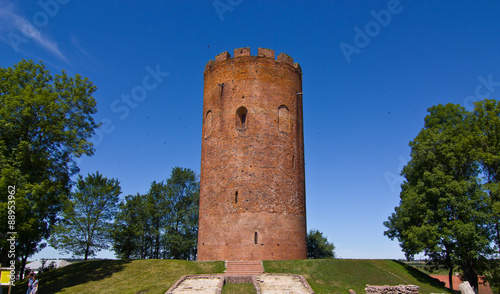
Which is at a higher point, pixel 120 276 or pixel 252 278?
pixel 252 278

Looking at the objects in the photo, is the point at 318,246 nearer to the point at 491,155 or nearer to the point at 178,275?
the point at 491,155

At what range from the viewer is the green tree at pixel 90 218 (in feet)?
93.6

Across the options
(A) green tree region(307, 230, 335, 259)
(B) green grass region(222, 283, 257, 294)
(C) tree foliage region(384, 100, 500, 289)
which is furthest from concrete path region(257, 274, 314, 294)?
(A) green tree region(307, 230, 335, 259)

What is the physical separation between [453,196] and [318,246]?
2232cm

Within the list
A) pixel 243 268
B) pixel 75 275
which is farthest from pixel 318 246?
pixel 75 275

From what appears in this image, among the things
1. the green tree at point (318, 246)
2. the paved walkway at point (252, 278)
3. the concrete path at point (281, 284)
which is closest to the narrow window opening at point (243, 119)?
the paved walkway at point (252, 278)

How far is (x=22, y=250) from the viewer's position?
2386 centimetres

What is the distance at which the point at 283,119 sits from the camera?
2289 centimetres

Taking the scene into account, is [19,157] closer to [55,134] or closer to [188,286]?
[55,134]

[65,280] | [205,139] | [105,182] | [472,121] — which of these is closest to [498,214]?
[472,121]

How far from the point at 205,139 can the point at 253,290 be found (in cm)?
1122

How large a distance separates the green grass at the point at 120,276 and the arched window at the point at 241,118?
8.11 metres

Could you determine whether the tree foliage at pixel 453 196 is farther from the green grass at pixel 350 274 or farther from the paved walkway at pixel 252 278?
the paved walkway at pixel 252 278

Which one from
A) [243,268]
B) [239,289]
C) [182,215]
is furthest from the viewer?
[182,215]
